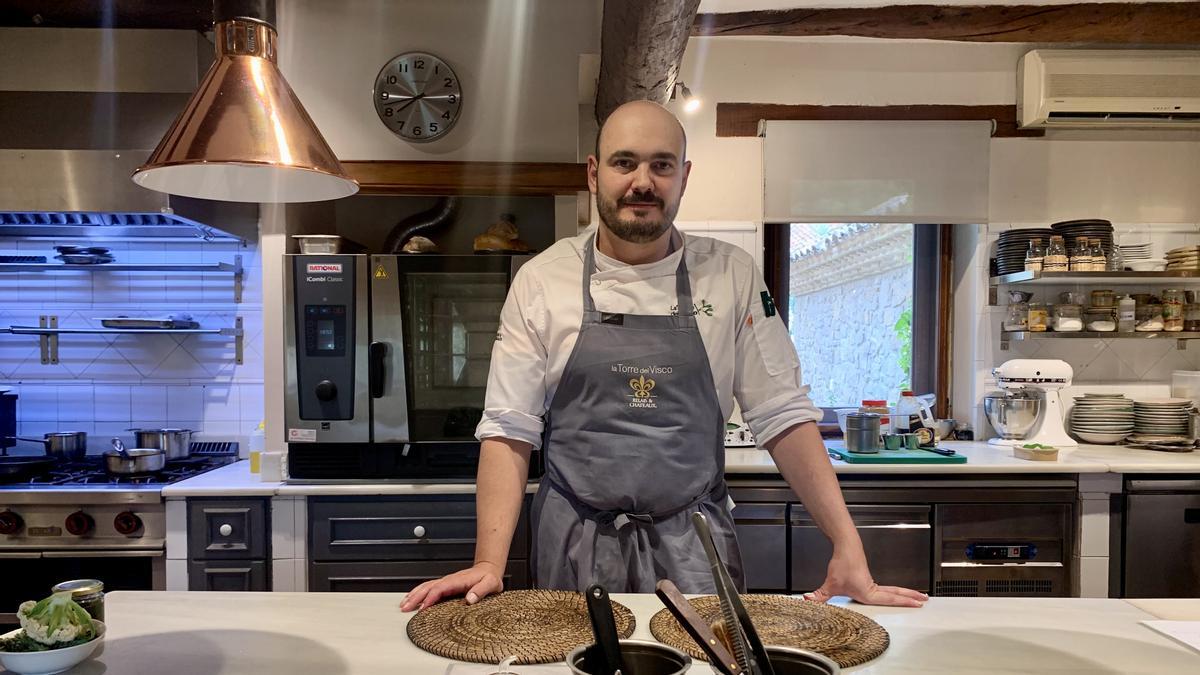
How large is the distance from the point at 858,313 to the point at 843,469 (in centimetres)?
132

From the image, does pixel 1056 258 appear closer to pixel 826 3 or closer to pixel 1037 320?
pixel 1037 320

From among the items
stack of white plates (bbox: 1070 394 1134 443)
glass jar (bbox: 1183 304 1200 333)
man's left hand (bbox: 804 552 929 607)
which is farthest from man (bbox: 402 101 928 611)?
glass jar (bbox: 1183 304 1200 333)

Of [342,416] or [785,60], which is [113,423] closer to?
[342,416]

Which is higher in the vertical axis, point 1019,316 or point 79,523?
point 1019,316

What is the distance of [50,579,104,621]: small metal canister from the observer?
3.66 feet

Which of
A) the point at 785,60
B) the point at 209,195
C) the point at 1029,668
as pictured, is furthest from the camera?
the point at 785,60

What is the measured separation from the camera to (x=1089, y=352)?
3846 millimetres

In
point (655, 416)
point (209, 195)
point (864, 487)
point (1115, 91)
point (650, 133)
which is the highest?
point (1115, 91)

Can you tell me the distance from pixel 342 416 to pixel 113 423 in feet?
4.91

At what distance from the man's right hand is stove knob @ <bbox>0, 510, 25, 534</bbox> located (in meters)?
2.31

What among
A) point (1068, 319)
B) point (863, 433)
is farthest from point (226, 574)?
point (1068, 319)

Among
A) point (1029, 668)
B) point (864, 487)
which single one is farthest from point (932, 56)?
point (1029, 668)

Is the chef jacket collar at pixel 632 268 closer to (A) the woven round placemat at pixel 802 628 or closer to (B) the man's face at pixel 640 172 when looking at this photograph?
(B) the man's face at pixel 640 172

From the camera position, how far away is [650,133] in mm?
1673
